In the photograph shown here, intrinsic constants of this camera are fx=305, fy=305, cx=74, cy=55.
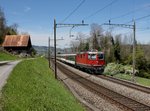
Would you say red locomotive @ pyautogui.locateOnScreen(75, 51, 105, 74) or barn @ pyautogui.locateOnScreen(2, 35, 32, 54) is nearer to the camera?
red locomotive @ pyautogui.locateOnScreen(75, 51, 105, 74)

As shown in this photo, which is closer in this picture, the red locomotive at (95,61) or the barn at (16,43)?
the red locomotive at (95,61)

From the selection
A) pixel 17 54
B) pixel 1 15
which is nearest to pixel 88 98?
pixel 17 54

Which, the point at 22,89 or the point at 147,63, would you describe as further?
the point at 147,63

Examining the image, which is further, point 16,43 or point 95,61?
point 16,43

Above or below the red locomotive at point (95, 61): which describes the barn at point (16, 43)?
above

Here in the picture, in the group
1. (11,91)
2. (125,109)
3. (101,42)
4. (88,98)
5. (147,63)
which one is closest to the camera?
(11,91)

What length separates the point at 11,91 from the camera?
16.9 m

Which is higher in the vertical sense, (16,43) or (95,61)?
(16,43)

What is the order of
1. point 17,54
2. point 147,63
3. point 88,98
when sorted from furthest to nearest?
point 17,54 < point 147,63 < point 88,98

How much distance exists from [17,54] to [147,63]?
167 ft

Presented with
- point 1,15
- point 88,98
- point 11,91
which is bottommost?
point 88,98

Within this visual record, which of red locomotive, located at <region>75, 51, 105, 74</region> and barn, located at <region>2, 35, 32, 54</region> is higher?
barn, located at <region>2, 35, 32, 54</region>

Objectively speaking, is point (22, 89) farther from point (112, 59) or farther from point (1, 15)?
point (1, 15)

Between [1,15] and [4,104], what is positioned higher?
[1,15]
